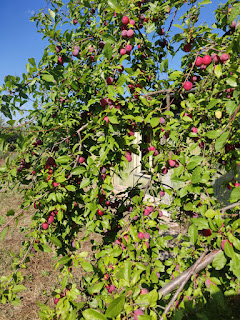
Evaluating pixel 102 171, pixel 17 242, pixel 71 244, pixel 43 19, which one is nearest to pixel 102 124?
pixel 102 171

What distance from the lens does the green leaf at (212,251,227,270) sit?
83cm

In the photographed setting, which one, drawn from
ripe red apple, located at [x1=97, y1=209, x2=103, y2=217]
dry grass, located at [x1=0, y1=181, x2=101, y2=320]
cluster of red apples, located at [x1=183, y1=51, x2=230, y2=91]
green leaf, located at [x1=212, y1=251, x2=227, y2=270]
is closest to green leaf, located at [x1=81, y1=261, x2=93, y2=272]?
ripe red apple, located at [x1=97, y1=209, x2=103, y2=217]

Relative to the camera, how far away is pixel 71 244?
155cm

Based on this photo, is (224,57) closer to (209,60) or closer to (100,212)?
(209,60)

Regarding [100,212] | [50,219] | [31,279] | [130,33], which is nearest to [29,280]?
[31,279]

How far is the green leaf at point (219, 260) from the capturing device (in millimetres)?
826

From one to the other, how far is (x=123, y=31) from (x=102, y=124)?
23.7 inches

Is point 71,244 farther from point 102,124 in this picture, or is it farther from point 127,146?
point 102,124

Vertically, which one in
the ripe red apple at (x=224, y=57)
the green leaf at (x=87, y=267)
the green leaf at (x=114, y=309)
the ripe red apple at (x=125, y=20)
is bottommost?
the green leaf at (x=114, y=309)

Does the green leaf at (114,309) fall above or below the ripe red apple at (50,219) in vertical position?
below

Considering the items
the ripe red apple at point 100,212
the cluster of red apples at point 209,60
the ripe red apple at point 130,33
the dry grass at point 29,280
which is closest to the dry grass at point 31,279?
the dry grass at point 29,280

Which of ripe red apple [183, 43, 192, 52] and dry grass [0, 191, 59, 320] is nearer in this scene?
ripe red apple [183, 43, 192, 52]

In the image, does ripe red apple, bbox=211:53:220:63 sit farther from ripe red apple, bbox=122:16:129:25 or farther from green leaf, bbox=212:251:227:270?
green leaf, bbox=212:251:227:270

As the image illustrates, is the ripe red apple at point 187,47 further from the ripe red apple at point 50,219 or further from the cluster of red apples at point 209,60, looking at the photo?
the ripe red apple at point 50,219
